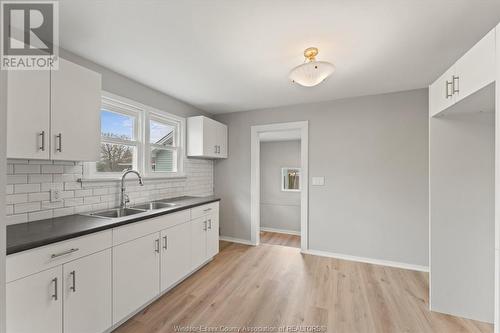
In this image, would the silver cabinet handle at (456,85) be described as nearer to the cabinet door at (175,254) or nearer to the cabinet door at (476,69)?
the cabinet door at (476,69)

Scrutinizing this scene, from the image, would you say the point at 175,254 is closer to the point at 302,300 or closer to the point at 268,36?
the point at 302,300

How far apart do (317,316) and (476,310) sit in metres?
1.39

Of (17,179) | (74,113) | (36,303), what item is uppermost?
(74,113)

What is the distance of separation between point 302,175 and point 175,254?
2.20 meters

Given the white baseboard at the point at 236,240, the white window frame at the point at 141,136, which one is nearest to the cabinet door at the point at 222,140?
the white window frame at the point at 141,136

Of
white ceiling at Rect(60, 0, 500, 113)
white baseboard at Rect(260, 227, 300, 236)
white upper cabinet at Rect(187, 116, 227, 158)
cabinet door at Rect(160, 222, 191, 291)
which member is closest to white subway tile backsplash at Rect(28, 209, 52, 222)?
cabinet door at Rect(160, 222, 191, 291)

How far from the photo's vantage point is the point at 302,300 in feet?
7.37

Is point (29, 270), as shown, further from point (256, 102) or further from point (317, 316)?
point (256, 102)

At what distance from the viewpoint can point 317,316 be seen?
79.0 inches

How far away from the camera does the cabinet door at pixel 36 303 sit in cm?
123

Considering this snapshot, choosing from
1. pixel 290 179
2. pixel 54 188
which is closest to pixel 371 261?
pixel 290 179

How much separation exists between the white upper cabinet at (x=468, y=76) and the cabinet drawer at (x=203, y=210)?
2.70 metres

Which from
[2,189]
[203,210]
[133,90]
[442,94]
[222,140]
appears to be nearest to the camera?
[2,189]

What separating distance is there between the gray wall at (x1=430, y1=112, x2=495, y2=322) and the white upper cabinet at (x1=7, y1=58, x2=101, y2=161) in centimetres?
308
